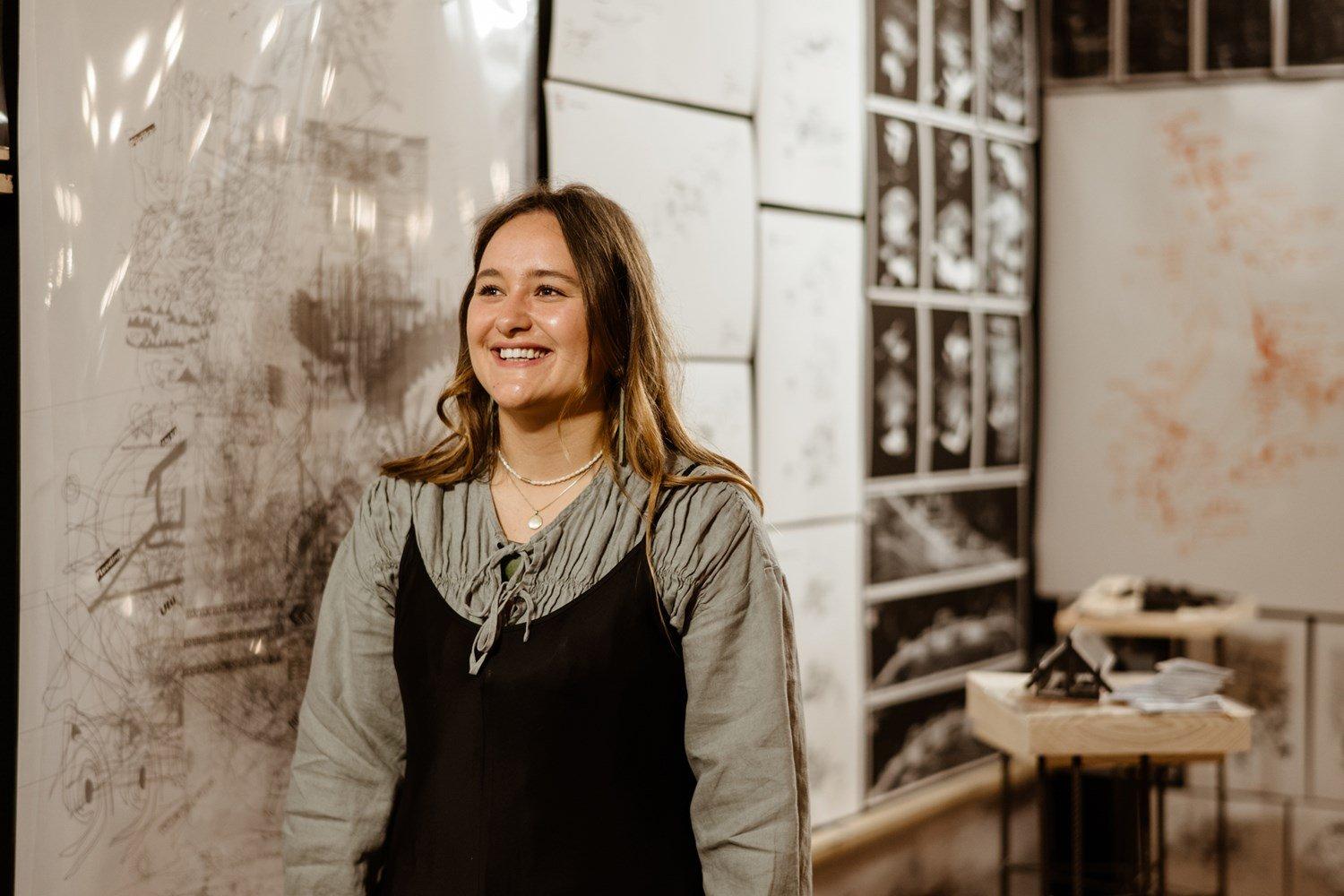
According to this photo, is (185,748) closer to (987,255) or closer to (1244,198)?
(987,255)

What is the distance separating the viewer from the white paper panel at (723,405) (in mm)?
3041

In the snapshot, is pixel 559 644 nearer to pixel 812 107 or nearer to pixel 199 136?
pixel 199 136

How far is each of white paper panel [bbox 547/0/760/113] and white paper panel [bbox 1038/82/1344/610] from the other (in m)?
1.63

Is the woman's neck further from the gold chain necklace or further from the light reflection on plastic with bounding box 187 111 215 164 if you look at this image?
the light reflection on plastic with bounding box 187 111 215 164

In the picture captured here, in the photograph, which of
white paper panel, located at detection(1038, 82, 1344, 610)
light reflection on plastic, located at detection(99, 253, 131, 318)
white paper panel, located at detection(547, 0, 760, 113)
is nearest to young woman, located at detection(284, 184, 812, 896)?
light reflection on plastic, located at detection(99, 253, 131, 318)

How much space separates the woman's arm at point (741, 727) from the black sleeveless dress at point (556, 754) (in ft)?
0.16

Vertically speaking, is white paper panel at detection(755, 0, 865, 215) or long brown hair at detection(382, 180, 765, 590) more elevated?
white paper panel at detection(755, 0, 865, 215)

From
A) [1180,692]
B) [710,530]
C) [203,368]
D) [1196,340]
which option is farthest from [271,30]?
[1196,340]

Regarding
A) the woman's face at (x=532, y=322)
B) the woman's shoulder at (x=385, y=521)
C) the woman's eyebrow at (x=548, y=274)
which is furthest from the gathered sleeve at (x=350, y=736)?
the woman's eyebrow at (x=548, y=274)

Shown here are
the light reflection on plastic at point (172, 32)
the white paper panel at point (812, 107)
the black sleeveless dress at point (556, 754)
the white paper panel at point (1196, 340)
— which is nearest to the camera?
the black sleeveless dress at point (556, 754)

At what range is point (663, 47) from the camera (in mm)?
2918

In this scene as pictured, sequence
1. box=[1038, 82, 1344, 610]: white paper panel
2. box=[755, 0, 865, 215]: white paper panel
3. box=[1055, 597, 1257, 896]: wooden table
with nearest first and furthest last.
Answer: box=[755, 0, 865, 215]: white paper panel
box=[1055, 597, 1257, 896]: wooden table
box=[1038, 82, 1344, 610]: white paper panel

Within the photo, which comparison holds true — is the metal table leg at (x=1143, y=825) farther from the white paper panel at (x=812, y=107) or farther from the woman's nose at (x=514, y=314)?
the woman's nose at (x=514, y=314)

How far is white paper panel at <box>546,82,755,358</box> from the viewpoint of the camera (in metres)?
2.71
